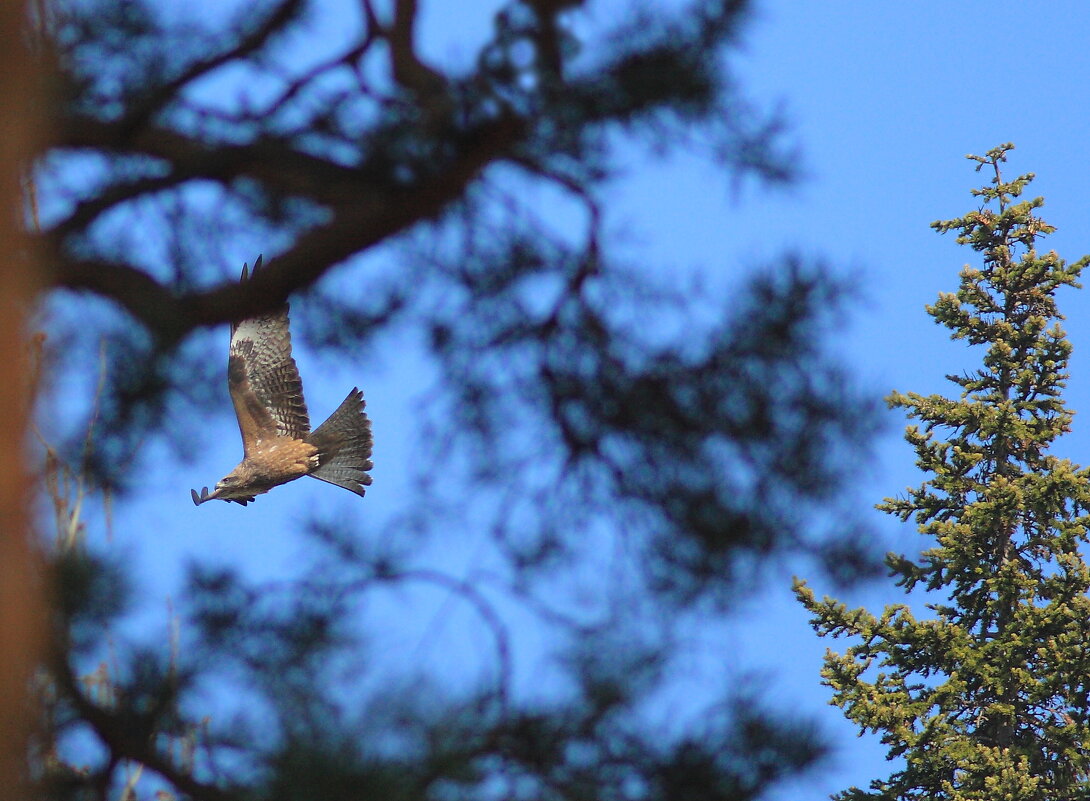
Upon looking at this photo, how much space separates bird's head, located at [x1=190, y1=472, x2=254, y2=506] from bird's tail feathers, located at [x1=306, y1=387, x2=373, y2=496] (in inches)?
29.4

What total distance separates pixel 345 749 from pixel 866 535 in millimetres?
2187

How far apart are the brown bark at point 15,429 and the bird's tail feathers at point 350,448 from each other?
10.9 ft

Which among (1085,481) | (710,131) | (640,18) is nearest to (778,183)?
(710,131)

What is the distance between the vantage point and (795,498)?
487 centimetres

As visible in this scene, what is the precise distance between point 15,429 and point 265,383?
2674 millimetres

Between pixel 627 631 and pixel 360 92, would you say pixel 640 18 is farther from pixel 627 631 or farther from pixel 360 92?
pixel 627 631

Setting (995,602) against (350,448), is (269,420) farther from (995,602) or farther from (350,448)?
(995,602)

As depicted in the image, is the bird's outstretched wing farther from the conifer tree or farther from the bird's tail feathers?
the conifer tree

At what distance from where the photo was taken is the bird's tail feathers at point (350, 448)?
719 cm

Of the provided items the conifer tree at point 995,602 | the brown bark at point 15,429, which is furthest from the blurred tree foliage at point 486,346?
the conifer tree at point 995,602

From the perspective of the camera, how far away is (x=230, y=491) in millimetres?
6324

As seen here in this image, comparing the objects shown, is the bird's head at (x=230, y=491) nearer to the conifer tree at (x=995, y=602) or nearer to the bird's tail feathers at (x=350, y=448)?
the bird's tail feathers at (x=350, y=448)

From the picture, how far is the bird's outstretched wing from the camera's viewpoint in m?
5.89

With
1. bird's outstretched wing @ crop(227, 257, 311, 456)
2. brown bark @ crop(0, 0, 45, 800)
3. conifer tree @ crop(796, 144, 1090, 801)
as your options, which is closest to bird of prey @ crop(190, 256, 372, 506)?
bird's outstretched wing @ crop(227, 257, 311, 456)
